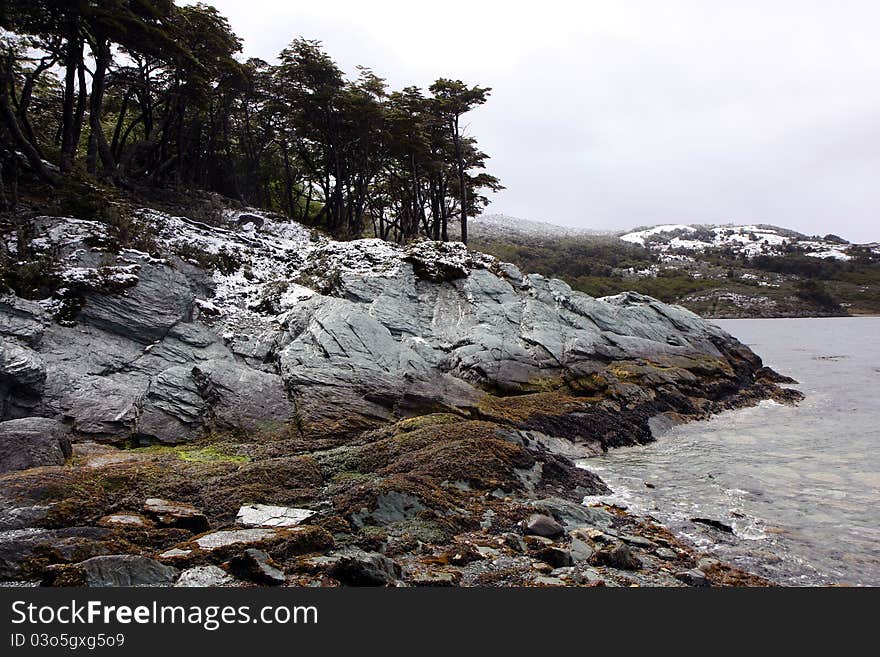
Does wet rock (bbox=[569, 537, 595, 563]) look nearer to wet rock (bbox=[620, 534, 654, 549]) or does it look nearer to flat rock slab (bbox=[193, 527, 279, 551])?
wet rock (bbox=[620, 534, 654, 549])

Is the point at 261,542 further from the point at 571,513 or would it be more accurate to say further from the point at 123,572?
the point at 571,513

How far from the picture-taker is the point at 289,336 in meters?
16.1

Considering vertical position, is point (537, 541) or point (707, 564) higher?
point (537, 541)

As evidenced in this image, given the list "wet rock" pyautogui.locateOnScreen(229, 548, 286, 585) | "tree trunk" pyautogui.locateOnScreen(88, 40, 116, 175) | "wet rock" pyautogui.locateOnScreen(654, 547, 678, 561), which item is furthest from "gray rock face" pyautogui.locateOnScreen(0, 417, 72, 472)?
"tree trunk" pyautogui.locateOnScreen(88, 40, 116, 175)

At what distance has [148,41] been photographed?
1992cm

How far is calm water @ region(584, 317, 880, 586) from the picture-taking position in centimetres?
788

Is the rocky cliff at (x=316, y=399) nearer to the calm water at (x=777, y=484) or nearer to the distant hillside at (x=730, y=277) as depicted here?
the calm water at (x=777, y=484)

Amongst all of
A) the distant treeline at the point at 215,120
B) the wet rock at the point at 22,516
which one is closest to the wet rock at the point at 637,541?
the wet rock at the point at 22,516

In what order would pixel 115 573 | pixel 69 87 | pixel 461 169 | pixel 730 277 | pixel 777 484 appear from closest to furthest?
pixel 115 573
pixel 777 484
pixel 69 87
pixel 461 169
pixel 730 277

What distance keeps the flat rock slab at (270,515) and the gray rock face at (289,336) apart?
205 inches

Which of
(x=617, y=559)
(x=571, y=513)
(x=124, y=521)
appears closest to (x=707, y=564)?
(x=617, y=559)

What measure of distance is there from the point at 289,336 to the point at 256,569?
448 inches

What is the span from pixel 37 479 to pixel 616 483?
1155cm

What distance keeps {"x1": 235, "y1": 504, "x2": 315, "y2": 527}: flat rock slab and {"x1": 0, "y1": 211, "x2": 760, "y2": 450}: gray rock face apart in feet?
17.1
